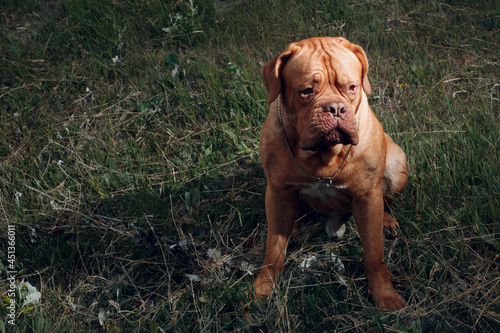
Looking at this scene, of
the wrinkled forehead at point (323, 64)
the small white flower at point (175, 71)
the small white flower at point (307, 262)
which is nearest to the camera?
the wrinkled forehead at point (323, 64)

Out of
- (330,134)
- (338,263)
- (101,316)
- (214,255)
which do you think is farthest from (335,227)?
(101,316)

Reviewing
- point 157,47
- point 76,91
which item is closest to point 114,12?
point 157,47

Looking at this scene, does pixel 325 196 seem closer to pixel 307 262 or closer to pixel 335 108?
pixel 307 262

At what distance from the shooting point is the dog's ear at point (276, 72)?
2.38 meters

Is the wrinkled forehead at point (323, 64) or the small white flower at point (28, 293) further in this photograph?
the small white flower at point (28, 293)

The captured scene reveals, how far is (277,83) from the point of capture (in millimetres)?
2395

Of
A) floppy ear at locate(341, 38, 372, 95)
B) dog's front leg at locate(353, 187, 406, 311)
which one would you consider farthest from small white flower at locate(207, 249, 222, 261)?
floppy ear at locate(341, 38, 372, 95)

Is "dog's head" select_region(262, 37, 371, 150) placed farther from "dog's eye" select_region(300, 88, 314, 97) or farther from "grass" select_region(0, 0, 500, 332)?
"grass" select_region(0, 0, 500, 332)

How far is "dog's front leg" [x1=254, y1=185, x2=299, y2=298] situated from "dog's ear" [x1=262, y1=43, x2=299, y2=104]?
0.55 m

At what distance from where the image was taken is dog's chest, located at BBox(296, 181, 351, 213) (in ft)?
8.29

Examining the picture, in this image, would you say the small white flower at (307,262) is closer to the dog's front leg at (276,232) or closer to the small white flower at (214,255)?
the dog's front leg at (276,232)

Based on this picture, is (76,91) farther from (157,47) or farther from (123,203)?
(123,203)

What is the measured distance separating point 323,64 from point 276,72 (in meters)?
0.23

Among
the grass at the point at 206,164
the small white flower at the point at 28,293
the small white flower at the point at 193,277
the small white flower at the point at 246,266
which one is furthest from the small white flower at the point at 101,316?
the small white flower at the point at 246,266
